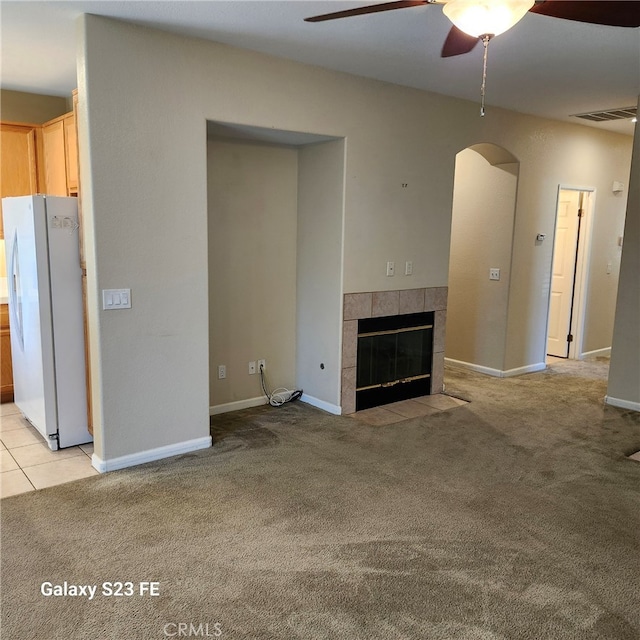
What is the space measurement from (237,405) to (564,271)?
4342 mm

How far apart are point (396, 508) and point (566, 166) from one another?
452 cm

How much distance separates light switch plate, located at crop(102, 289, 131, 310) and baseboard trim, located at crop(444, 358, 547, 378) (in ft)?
12.8

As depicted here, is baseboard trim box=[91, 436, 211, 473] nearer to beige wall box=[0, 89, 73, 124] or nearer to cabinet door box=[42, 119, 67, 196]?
cabinet door box=[42, 119, 67, 196]

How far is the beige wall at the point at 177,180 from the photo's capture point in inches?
124

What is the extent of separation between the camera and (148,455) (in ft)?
11.5

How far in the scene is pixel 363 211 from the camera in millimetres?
4371

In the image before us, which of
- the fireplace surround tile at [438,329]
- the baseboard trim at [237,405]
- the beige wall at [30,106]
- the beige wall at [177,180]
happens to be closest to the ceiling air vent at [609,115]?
the beige wall at [177,180]

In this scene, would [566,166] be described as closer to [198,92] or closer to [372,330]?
[372,330]

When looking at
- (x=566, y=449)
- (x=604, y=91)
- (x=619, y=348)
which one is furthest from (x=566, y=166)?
(x=566, y=449)

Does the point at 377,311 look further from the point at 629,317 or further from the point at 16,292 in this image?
the point at 16,292

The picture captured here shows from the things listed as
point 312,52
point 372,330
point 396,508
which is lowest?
point 396,508

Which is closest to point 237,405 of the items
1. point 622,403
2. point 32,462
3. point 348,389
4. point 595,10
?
point 348,389

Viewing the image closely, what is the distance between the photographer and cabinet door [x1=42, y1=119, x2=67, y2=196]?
4242mm

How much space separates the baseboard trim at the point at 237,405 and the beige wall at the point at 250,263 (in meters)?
0.02
